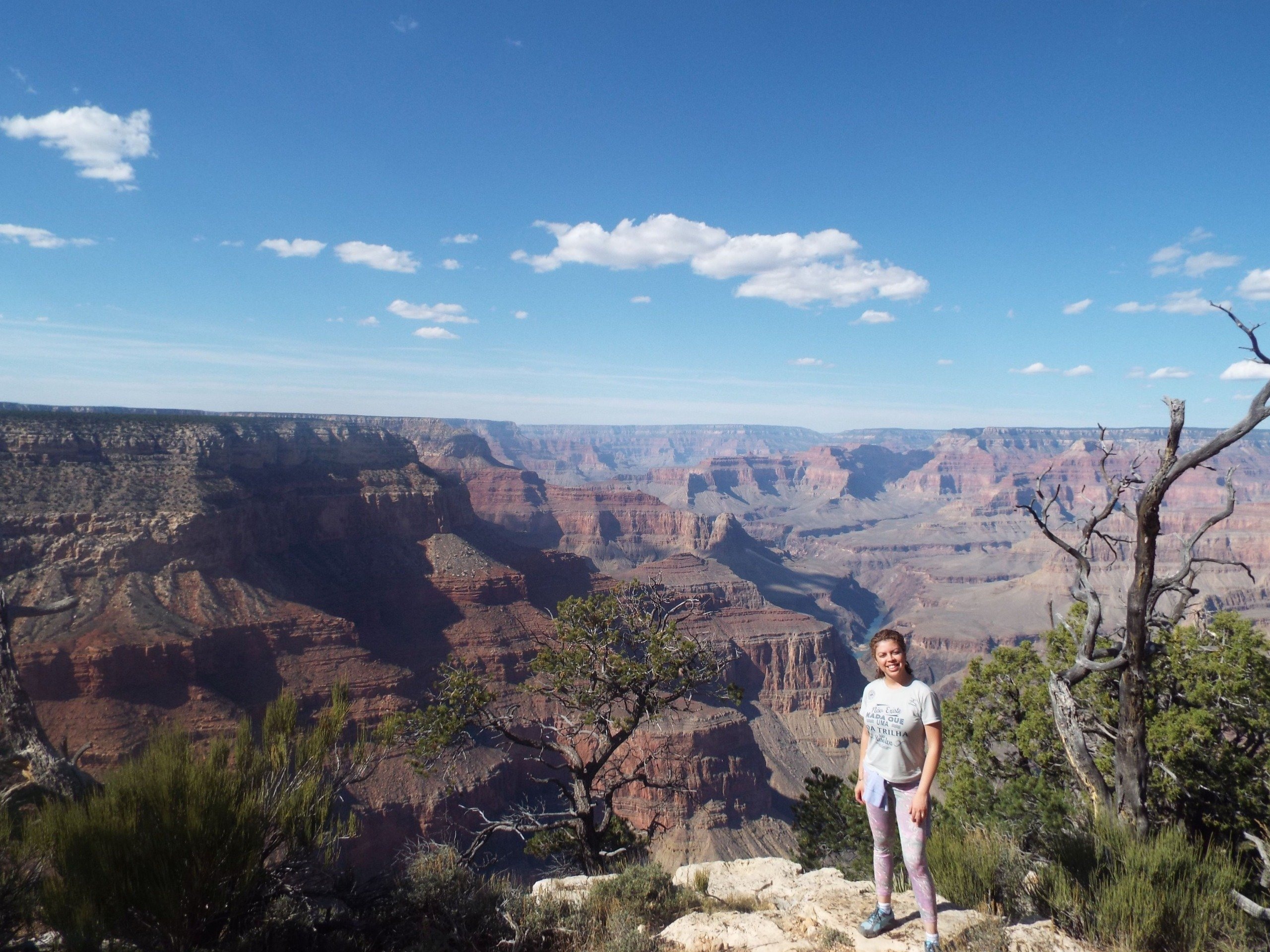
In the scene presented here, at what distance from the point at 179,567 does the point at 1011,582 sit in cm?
14723

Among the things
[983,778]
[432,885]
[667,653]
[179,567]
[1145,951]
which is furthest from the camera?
[179,567]

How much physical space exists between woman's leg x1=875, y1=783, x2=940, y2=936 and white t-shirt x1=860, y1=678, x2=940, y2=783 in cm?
25

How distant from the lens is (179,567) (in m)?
42.6

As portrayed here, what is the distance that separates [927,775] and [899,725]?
0.44 metres

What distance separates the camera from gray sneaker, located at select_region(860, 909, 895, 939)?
634cm

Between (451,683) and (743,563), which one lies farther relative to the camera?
(743,563)

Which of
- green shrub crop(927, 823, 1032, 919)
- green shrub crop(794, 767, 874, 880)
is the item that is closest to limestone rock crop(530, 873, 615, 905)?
green shrub crop(927, 823, 1032, 919)

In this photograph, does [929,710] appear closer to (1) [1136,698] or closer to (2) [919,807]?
(2) [919,807]

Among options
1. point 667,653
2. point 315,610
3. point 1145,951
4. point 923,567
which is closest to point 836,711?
point 315,610

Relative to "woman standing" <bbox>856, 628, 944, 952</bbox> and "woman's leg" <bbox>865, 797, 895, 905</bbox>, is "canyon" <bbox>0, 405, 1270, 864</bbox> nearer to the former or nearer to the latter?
"woman's leg" <bbox>865, 797, 895, 905</bbox>

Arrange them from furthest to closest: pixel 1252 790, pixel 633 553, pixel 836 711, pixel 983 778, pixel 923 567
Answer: pixel 923 567 → pixel 633 553 → pixel 836 711 → pixel 983 778 → pixel 1252 790

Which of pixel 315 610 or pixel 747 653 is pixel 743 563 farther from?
pixel 315 610

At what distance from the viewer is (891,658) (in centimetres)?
592

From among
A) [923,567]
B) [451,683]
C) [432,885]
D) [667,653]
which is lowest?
[923,567]
